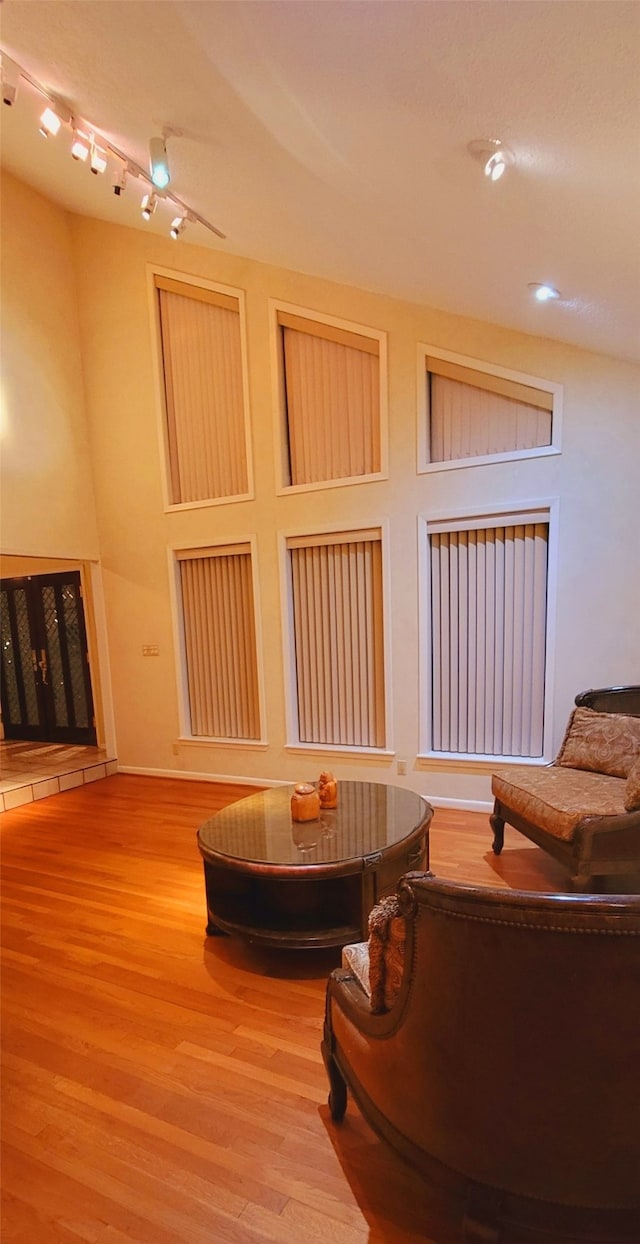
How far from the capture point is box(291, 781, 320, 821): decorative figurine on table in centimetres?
266

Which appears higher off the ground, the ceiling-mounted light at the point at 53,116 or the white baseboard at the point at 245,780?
the ceiling-mounted light at the point at 53,116

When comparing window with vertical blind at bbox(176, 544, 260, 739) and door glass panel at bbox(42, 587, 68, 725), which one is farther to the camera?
door glass panel at bbox(42, 587, 68, 725)

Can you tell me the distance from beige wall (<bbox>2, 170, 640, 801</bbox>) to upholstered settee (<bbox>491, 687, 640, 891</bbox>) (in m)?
0.40

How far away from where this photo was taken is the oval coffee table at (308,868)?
7.34 feet

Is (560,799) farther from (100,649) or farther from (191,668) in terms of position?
(100,649)

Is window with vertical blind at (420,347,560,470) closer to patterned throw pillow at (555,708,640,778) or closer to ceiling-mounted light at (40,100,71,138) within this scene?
patterned throw pillow at (555,708,640,778)

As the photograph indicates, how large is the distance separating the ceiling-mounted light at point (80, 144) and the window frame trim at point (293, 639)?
259 cm

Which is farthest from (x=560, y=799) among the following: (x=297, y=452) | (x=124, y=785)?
(x=124, y=785)

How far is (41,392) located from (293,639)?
10.8ft

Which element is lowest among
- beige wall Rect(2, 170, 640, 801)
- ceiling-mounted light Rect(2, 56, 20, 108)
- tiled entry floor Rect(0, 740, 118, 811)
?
tiled entry floor Rect(0, 740, 118, 811)

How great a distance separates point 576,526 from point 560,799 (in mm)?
1841

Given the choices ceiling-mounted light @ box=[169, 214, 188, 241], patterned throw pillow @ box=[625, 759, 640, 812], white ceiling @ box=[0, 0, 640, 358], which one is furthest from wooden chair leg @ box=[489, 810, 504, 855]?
ceiling-mounted light @ box=[169, 214, 188, 241]

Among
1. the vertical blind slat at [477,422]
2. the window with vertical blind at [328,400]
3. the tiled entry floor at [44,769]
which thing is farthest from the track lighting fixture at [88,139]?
the tiled entry floor at [44,769]

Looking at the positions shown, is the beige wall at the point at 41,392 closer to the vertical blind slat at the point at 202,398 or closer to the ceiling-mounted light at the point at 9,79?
the vertical blind slat at the point at 202,398
